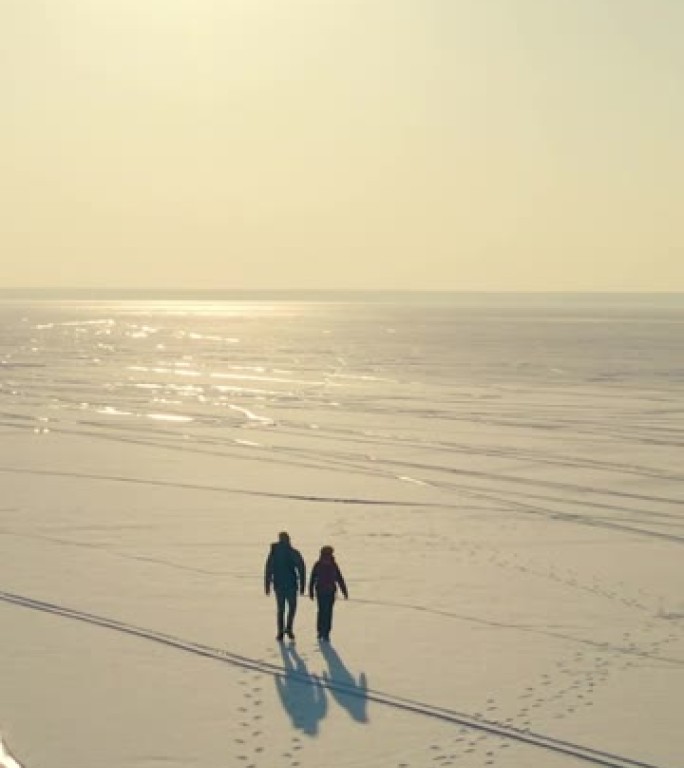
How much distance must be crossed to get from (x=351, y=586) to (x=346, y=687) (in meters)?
4.79

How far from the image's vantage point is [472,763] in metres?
11.2

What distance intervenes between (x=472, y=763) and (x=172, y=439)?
25.8m

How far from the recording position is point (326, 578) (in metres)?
15.3

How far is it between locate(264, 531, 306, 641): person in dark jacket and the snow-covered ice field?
293 mm

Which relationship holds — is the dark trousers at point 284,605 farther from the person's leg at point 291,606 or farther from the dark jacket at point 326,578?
the dark jacket at point 326,578

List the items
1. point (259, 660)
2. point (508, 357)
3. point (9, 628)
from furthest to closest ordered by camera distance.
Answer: point (508, 357)
point (9, 628)
point (259, 660)

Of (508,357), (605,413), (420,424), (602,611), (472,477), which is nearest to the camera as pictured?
(602,611)

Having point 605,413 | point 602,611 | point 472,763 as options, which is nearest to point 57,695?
point 472,763

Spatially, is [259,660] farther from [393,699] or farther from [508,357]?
[508,357]

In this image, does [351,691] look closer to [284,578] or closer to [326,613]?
[326,613]

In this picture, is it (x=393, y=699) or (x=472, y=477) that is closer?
(x=393, y=699)

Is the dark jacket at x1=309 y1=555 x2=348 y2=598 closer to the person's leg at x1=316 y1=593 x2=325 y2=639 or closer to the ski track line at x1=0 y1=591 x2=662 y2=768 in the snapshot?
the person's leg at x1=316 y1=593 x2=325 y2=639

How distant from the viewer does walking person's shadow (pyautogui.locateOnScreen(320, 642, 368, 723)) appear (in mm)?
12547

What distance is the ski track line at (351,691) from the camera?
1143 centimetres
